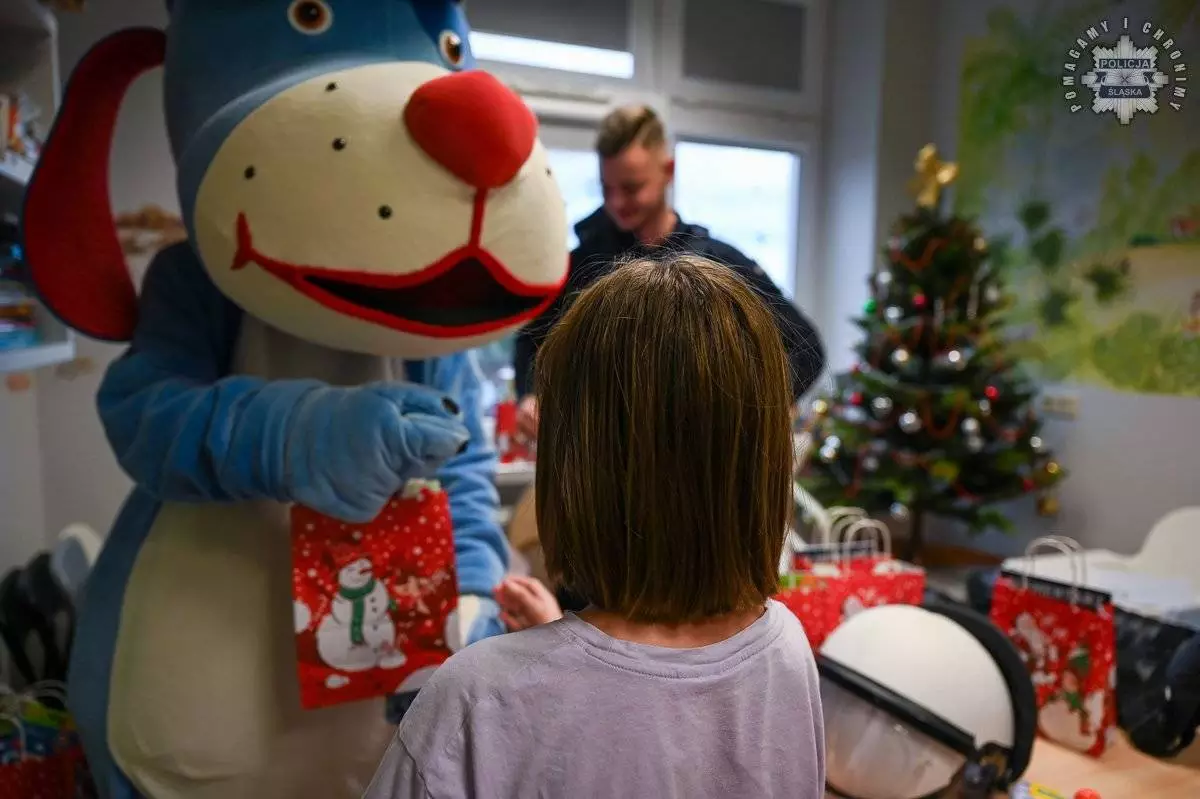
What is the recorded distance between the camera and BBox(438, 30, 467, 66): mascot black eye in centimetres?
105

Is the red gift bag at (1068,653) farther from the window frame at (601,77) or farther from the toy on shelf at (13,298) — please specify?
the window frame at (601,77)

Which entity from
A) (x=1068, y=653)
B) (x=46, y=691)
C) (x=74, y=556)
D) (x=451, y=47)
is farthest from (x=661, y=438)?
(x=74, y=556)

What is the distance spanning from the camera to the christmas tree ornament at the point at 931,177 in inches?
108

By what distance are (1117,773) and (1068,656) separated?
178mm

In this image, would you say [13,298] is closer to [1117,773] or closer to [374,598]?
[374,598]

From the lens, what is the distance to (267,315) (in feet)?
3.19

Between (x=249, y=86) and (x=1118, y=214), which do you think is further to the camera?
(x=1118, y=214)

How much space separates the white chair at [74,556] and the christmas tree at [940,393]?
84.6 inches

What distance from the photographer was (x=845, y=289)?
11.7 ft

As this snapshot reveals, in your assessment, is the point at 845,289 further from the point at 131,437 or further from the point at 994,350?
the point at 131,437

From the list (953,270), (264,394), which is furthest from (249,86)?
(953,270)

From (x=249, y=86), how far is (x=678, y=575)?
75cm

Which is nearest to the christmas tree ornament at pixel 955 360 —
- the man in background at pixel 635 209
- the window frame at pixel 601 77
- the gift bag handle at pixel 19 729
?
the man in background at pixel 635 209

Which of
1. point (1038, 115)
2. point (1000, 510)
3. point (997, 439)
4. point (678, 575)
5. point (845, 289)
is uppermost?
point (1038, 115)
